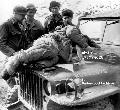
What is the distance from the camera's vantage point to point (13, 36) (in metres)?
5.47

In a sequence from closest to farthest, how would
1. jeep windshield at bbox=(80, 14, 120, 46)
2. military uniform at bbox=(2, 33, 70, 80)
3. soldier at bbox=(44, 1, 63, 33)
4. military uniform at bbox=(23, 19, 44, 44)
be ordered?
1. military uniform at bbox=(2, 33, 70, 80)
2. jeep windshield at bbox=(80, 14, 120, 46)
3. military uniform at bbox=(23, 19, 44, 44)
4. soldier at bbox=(44, 1, 63, 33)

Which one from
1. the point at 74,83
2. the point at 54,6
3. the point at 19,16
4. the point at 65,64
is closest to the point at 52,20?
the point at 54,6

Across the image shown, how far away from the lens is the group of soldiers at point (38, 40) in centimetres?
394

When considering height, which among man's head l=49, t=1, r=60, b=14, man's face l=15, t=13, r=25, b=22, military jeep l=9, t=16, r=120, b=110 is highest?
man's head l=49, t=1, r=60, b=14

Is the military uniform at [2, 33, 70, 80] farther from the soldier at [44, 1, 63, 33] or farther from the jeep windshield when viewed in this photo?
the soldier at [44, 1, 63, 33]

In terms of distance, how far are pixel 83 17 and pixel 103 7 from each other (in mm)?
12338

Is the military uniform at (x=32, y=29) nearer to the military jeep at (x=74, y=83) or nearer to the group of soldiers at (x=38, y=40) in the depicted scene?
the group of soldiers at (x=38, y=40)

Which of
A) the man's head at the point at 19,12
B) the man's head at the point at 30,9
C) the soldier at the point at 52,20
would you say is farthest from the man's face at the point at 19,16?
the soldier at the point at 52,20

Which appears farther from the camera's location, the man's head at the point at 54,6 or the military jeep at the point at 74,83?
the man's head at the point at 54,6

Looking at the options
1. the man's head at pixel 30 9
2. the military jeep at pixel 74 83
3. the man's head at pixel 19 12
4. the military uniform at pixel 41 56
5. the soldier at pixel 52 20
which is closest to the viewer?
the military jeep at pixel 74 83

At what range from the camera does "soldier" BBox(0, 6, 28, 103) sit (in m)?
5.16

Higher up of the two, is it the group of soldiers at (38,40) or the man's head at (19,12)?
the man's head at (19,12)

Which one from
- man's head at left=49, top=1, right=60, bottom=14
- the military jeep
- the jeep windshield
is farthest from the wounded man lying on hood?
man's head at left=49, top=1, right=60, bottom=14

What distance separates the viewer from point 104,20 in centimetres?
504
